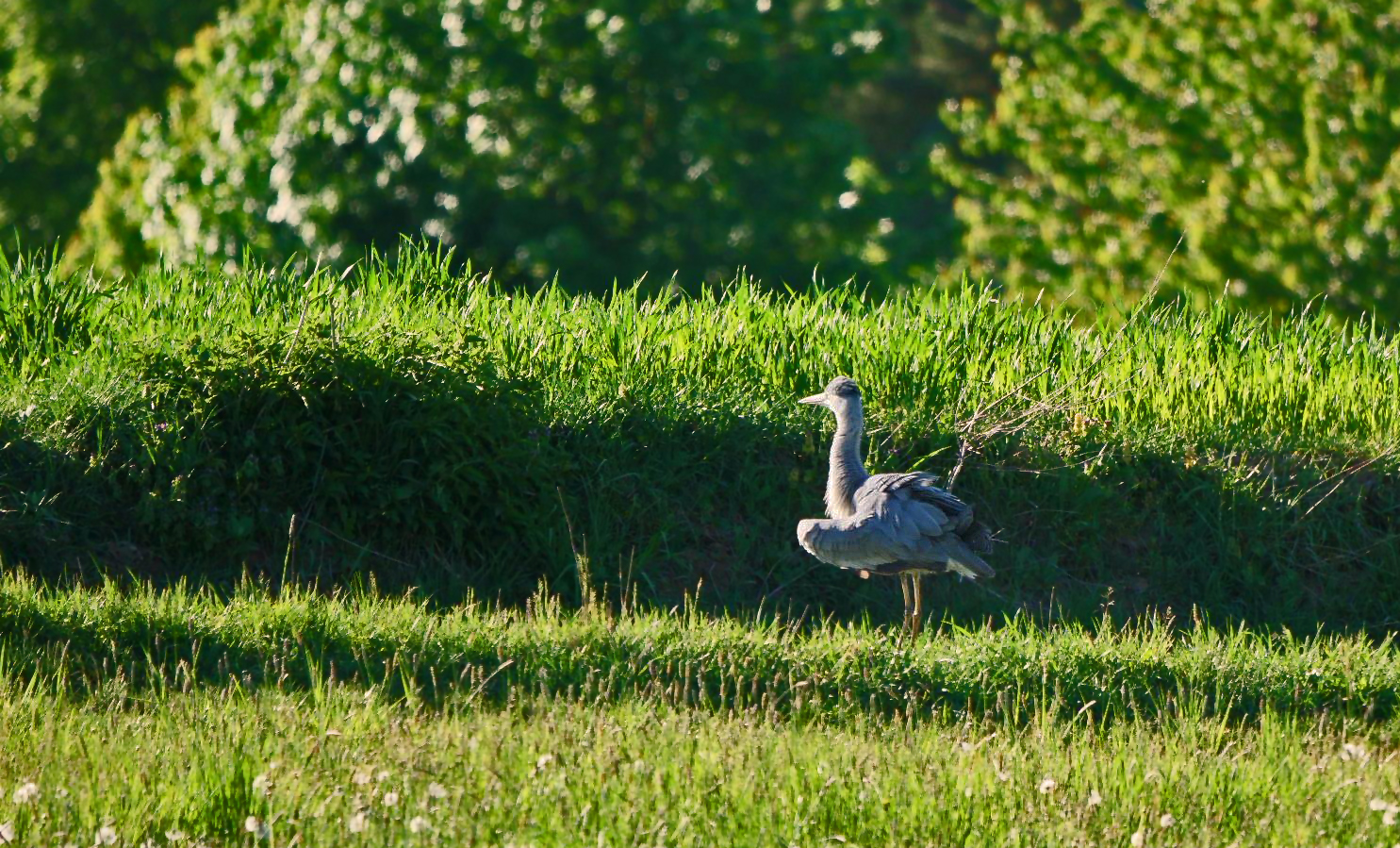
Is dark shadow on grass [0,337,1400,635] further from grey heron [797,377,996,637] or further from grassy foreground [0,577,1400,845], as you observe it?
grey heron [797,377,996,637]

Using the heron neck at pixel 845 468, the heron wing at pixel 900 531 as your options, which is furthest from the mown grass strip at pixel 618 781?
the heron neck at pixel 845 468

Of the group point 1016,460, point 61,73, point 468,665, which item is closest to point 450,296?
point 1016,460

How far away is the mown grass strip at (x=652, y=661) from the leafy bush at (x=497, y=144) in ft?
40.1

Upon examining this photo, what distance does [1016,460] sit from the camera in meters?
9.18

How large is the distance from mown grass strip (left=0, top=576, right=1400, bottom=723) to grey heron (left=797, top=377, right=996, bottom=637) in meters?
0.38

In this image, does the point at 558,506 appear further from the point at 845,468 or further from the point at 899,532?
the point at 899,532

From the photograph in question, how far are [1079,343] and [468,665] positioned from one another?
5.27 metres

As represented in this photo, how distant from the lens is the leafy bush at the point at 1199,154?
19000 millimetres

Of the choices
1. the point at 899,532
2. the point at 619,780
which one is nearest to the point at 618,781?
the point at 619,780

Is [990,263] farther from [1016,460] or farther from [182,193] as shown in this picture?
[1016,460]

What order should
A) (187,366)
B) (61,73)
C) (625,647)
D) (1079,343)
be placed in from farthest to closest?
(61,73) < (1079,343) < (187,366) < (625,647)

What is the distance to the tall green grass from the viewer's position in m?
8.20

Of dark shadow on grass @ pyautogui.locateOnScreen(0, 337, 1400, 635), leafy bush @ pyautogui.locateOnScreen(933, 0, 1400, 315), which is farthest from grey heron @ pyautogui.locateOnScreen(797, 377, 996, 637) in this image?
leafy bush @ pyautogui.locateOnScreen(933, 0, 1400, 315)

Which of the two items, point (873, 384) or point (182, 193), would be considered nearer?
point (873, 384)
